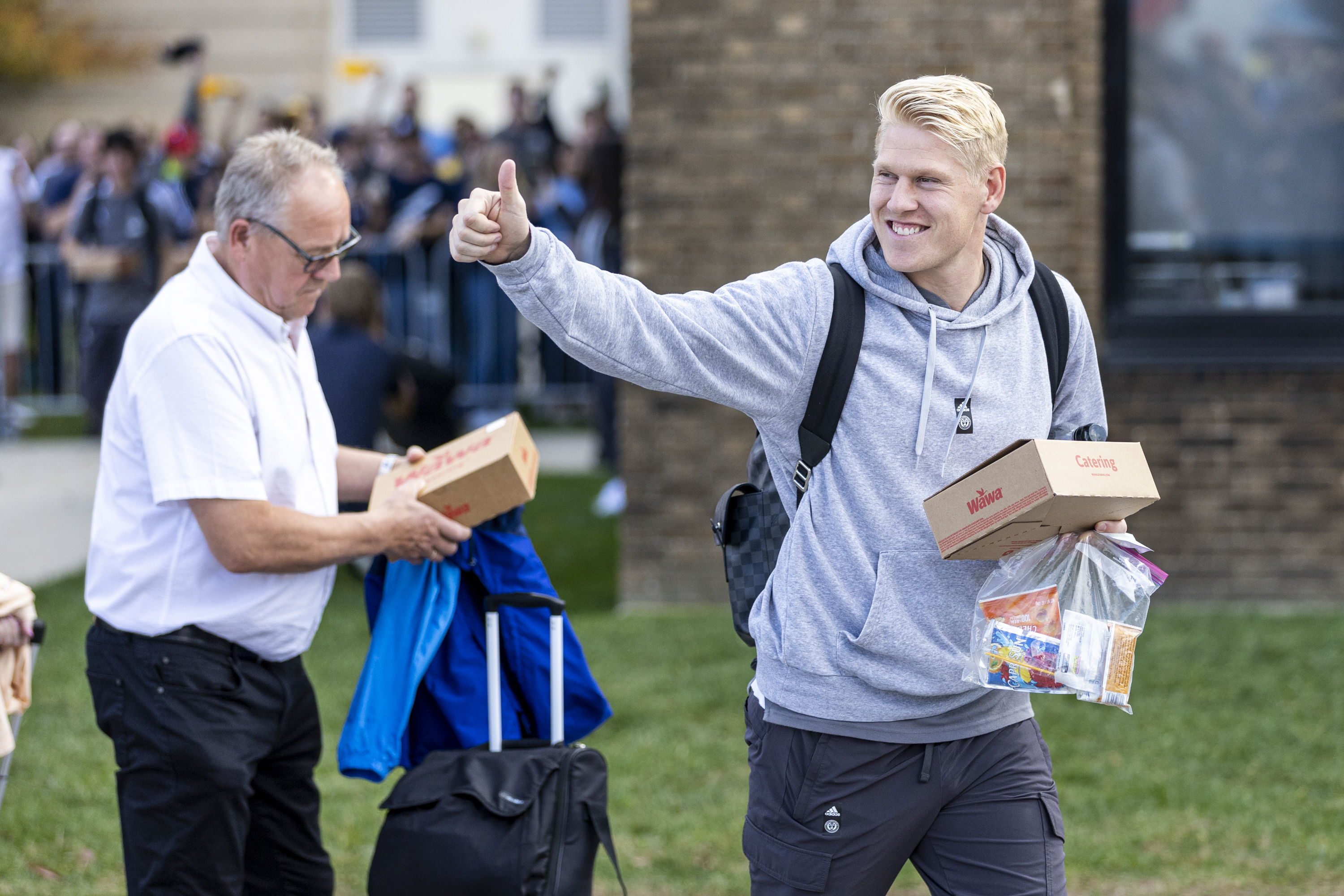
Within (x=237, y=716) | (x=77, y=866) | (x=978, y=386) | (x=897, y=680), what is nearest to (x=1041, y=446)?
(x=978, y=386)

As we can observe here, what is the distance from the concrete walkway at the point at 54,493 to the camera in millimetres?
8273

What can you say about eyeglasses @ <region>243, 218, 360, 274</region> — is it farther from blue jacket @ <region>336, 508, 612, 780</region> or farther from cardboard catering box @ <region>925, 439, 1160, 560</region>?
cardboard catering box @ <region>925, 439, 1160, 560</region>

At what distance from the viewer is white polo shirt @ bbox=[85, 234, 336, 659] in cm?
291

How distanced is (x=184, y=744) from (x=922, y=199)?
1.82 m

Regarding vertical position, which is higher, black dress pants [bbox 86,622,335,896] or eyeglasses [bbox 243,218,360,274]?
eyeglasses [bbox 243,218,360,274]

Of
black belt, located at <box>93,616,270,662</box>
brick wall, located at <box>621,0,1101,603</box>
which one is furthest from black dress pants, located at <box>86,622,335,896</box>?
brick wall, located at <box>621,0,1101,603</box>

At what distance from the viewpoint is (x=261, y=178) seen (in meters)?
3.09

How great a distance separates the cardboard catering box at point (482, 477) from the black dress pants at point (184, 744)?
51 centimetres


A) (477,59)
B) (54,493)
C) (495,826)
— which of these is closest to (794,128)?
(495,826)

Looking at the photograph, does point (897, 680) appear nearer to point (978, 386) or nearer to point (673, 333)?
point (978, 386)

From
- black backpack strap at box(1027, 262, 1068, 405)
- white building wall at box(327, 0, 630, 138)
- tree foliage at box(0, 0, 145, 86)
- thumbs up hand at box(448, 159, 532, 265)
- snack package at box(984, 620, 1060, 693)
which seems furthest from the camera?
tree foliage at box(0, 0, 145, 86)

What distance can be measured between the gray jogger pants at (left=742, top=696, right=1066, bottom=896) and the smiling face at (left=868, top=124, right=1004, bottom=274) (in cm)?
88

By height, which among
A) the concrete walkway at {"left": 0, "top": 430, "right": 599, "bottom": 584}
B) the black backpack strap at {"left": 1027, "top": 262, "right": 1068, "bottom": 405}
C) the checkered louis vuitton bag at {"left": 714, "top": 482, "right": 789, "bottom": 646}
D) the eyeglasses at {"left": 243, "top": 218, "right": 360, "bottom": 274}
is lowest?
the concrete walkway at {"left": 0, "top": 430, "right": 599, "bottom": 584}

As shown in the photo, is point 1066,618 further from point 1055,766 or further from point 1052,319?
point 1055,766
